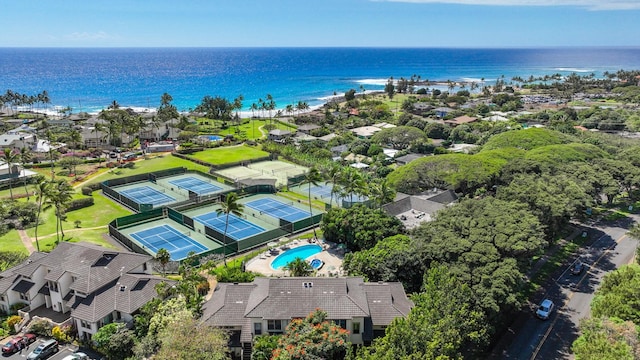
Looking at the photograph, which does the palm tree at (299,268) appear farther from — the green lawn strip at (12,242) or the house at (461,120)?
the house at (461,120)

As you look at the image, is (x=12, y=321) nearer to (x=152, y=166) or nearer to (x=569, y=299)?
(x=569, y=299)

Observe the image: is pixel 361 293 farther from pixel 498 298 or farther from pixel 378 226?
pixel 378 226

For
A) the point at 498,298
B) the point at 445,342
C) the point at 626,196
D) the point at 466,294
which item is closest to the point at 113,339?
the point at 445,342

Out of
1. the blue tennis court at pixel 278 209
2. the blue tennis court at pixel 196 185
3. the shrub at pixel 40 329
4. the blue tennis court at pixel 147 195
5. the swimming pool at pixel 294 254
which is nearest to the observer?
the shrub at pixel 40 329

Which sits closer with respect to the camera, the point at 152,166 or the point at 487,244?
the point at 487,244

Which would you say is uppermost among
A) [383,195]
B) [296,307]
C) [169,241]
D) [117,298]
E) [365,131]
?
[383,195]

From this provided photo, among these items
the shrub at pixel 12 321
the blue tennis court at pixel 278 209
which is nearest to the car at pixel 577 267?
the blue tennis court at pixel 278 209

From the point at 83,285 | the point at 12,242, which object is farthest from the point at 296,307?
the point at 12,242
